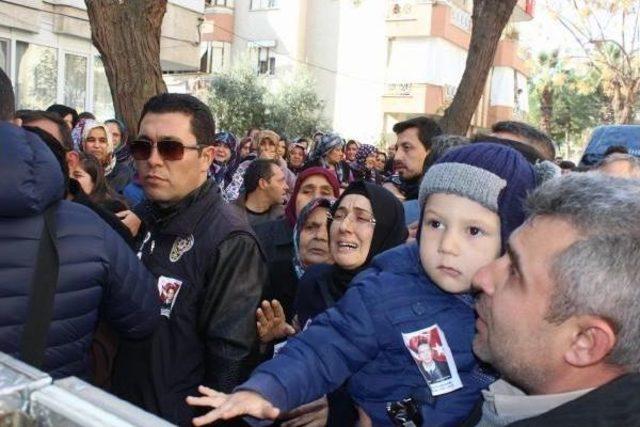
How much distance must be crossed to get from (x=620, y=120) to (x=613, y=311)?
2487cm

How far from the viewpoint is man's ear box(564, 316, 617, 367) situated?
4.00 feet

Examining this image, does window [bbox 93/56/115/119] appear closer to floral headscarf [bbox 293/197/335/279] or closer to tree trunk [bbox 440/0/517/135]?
tree trunk [bbox 440/0/517/135]

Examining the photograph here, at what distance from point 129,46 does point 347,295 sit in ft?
14.0

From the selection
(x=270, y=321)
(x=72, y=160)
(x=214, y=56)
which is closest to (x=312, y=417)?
(x=270, y=321)

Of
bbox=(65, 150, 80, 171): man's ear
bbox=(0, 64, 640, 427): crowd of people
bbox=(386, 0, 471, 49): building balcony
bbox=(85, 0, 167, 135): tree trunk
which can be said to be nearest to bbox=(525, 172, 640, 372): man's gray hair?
bbox=(0, 64, 640, 427): crowd of people

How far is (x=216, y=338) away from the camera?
7.52 feet

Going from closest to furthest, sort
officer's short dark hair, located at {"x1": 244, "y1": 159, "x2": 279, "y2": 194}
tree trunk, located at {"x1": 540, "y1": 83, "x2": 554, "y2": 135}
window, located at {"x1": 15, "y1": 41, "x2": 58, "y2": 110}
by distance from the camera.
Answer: officer's short dark hair, located at {"x1": 244, "y1": 159, "x2": 279, "y2": 194}
window, located at {"x1": 15, "y1": 41, "x2": 58, "y2": 110}
tree trunk, located at {"x1": 540, "y1": 83, "x2": 554, "y2": 135}

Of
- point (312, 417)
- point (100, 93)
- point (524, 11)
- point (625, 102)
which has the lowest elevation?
point (312, 417)

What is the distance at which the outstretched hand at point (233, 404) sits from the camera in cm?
154

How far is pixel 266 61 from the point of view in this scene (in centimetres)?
3044

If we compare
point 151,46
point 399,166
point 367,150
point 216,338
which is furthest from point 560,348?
point 367,150

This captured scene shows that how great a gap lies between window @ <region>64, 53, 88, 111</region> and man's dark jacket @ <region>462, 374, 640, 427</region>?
15628mm

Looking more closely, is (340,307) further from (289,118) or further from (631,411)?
(289,118)

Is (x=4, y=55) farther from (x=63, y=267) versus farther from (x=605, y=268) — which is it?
(x=605, y=268)
